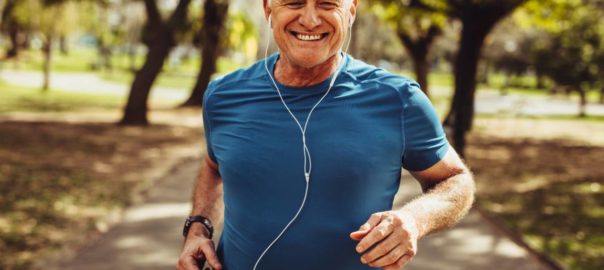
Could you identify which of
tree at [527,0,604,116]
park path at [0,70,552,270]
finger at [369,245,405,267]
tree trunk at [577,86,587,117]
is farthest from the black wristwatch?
tree trunk at [577,86,587,117]

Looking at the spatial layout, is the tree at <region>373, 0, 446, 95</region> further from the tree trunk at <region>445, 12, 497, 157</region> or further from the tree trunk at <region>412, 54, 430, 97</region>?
the tree trunk at <region>445, 12, 497, 157</region>

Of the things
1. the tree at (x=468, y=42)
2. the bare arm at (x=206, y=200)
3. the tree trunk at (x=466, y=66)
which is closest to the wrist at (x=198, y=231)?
the bare arm at (x=206, y=200)

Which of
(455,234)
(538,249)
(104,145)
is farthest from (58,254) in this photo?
(104,145)

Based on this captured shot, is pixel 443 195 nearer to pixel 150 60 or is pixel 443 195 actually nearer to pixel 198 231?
pixel 198 231

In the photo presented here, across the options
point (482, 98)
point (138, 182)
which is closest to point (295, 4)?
point (138, 182)

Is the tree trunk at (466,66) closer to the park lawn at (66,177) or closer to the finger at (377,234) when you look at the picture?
the park lawn at (66,177)

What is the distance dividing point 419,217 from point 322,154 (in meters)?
0.31

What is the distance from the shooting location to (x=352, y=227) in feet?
6.88

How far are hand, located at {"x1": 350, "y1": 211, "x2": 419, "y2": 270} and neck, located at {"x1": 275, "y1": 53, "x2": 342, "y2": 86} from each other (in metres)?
0.51

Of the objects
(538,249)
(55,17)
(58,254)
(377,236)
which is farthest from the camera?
(55,17)

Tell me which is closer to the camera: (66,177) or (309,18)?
(309,18)

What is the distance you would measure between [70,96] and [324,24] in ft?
98.5

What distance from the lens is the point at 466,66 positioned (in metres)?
15.1

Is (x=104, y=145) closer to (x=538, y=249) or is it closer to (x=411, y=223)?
(x=538, y=249)
